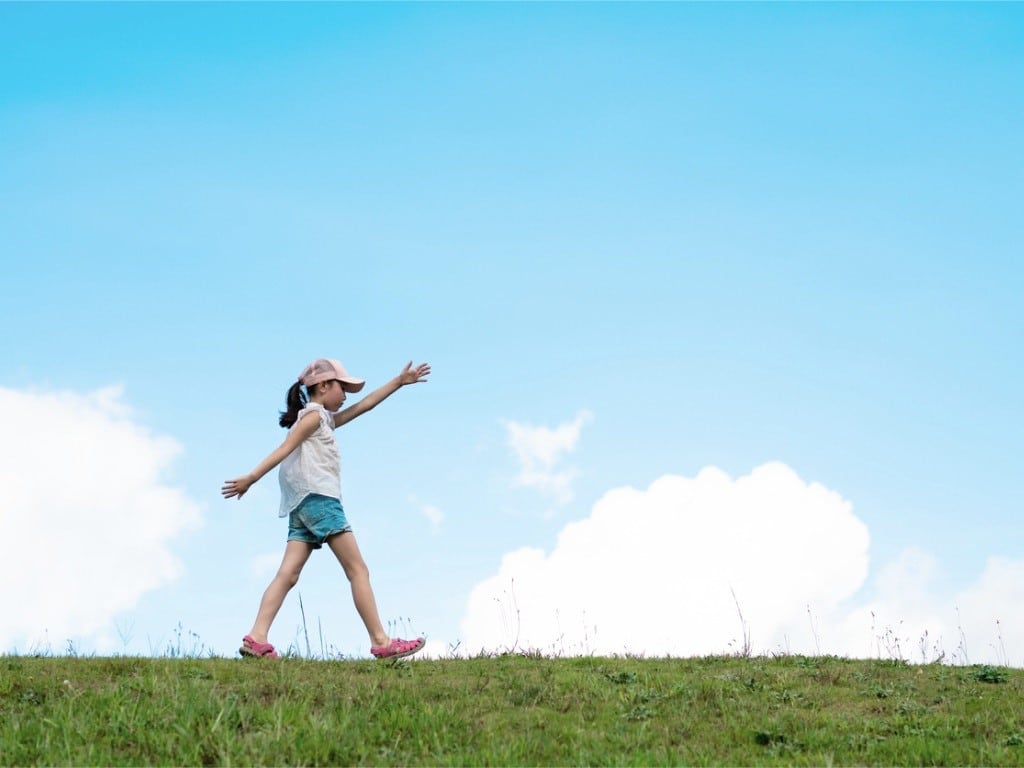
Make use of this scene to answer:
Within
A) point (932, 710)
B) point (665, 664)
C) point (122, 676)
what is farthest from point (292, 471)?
point (932, 710)

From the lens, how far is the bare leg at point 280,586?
10.1 meters

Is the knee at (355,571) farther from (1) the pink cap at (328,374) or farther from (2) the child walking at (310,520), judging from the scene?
(1) the pink cap at (328,374)

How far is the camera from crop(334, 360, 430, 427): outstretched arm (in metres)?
11.1

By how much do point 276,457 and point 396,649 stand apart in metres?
2.18

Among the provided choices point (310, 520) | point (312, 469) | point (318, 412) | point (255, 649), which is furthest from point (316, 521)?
point (255, 649)

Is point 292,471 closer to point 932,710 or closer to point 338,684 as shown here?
point 338,684

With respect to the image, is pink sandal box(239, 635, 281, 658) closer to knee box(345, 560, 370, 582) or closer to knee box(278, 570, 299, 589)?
knee box(278, 570, 299, 589)

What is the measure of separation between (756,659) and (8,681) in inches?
283

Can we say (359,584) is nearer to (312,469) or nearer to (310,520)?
(310,520)

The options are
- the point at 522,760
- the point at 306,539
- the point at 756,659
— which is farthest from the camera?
the point at 756,659

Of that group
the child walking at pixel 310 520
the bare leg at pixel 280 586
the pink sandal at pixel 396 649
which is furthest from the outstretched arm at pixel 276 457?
the pink sandal at pixel 396 649

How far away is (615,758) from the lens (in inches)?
271

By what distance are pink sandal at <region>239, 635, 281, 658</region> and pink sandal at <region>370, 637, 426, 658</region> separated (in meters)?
0.94

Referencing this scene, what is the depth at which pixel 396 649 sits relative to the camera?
33.5 ft
